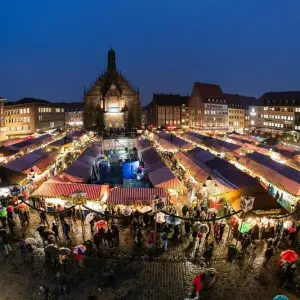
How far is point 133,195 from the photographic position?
57.6ft

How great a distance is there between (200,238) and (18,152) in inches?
1060

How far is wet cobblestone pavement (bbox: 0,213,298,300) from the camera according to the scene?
35.4 ft

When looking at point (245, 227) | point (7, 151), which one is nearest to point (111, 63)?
point (7, 151)

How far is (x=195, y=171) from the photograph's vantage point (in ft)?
75.9

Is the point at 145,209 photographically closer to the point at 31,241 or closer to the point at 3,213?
the point at 31,241

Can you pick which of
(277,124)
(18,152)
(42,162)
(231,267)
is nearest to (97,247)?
(231,267)

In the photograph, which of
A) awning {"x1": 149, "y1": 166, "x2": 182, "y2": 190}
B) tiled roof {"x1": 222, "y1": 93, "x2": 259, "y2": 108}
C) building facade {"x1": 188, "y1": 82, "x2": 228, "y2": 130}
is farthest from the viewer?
tiled roof {"x1": 222, "y1": 93, "x2": 259, "y2": 108}

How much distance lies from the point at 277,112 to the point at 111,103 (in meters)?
39.8

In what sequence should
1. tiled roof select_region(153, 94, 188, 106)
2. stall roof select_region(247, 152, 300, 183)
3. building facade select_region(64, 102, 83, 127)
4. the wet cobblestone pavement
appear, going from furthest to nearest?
building facade select_region(64, 102, 83, 127), tiled roof select_region(153, 94, 188, 106), stall roof select_region(247, 152, 300, 183), the wet cobblestone pavement

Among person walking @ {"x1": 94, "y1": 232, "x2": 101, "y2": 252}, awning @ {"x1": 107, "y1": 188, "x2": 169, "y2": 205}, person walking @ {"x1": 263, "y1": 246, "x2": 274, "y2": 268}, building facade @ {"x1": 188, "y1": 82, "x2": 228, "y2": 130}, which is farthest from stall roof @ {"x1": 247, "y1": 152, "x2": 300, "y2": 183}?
building facade @ {"x1": 188, "y1": 82, "x2": 228, "y2": 130}

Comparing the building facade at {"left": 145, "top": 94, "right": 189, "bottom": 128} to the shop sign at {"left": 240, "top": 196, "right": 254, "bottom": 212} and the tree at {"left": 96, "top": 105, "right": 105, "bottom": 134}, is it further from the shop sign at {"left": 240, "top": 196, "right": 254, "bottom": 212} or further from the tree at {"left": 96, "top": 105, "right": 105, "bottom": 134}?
the shop sign at {"left": 240, "top": 196, "right": 254, "bottom": 212}

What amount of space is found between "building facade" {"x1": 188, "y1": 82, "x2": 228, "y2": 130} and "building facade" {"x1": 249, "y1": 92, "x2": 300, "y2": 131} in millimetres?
8170

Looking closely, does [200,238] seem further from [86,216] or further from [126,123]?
[126,123]

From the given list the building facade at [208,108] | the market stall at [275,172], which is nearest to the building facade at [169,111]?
the building facade at [208,108]
